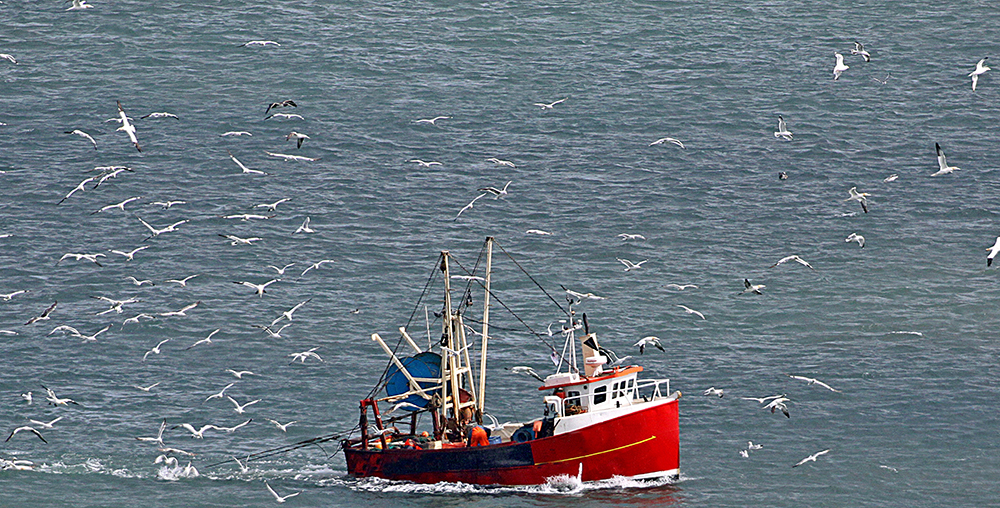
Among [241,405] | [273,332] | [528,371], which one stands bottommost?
[241,405]

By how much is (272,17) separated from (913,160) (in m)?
77.4

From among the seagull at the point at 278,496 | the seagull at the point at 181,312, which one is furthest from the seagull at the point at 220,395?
the seagull at the point at 278,496

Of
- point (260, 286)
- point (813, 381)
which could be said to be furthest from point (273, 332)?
point (813, 381)

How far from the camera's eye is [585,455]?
250 feet

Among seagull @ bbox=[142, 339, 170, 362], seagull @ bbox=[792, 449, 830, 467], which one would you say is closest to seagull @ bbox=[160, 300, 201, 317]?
seagull @ bbox=[142, 339, 170, 362]

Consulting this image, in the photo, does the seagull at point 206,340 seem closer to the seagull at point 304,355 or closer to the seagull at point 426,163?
the seagull at point 304,355

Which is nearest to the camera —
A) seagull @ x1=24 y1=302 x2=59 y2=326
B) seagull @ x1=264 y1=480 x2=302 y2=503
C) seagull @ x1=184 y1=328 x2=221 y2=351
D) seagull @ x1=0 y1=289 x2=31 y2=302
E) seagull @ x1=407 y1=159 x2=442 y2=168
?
seagull @ x1=264 y1=480 x2=302 y2=503

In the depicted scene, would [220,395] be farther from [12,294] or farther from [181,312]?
[12,294]

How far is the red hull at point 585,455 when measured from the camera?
75812mm

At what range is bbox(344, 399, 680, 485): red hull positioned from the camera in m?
75.8

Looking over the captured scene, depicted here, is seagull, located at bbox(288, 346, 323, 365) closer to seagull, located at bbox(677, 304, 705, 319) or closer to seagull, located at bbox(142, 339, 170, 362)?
seagull, located at bbox(142, 339, 170, 362)

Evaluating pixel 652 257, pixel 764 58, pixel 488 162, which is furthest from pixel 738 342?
pixel 764 58

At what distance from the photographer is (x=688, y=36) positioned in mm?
159125

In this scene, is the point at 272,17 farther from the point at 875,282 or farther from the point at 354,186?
the point at 875,282
